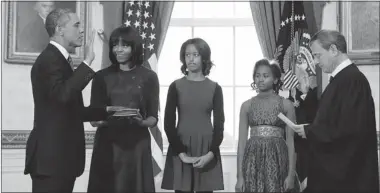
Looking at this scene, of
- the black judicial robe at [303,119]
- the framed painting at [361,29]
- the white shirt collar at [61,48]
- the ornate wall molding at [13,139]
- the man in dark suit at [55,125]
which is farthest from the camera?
the framed painting at [361,29]

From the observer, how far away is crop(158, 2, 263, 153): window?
223 inches

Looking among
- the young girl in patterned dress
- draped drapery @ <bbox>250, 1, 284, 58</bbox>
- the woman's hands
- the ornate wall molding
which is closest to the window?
draped drapery @ <bbox>250, 1, 284, 58</bbox>

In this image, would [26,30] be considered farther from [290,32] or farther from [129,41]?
[290,32]

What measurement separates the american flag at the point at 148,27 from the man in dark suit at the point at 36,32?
88 centimetres

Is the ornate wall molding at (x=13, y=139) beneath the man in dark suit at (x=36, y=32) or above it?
beneath

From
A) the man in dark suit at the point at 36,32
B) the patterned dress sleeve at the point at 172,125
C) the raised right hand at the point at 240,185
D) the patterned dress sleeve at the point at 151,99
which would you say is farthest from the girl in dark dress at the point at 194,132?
the man in dark suit at the point at 36,32

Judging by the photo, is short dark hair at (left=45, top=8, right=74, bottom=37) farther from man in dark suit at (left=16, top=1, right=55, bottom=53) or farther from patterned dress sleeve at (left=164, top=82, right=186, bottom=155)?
man in dark suit at (left=16, top=1, right=55, bottom=53)

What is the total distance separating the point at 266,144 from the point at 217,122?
414mm

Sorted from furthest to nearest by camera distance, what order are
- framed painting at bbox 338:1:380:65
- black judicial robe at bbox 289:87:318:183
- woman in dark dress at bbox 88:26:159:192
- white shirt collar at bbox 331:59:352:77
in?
framed painting at bbox 338:1:380:65
black judicial robe at bbox 289:87:318:183
woman in dark dress at bbox 88:26:159:192
white shirt collar at bbox 331:59:352:77

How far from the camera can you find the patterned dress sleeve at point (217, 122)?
12.2ft

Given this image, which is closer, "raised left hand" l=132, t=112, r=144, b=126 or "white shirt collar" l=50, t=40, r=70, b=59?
"white shirt collar" l=50, t=40, r=70, b=59

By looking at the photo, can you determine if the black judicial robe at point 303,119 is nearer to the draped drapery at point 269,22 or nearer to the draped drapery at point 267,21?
the draped drapery at point 269,22

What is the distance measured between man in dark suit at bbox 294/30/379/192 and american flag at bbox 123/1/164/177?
2.20 metres

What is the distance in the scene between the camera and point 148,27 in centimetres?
525
